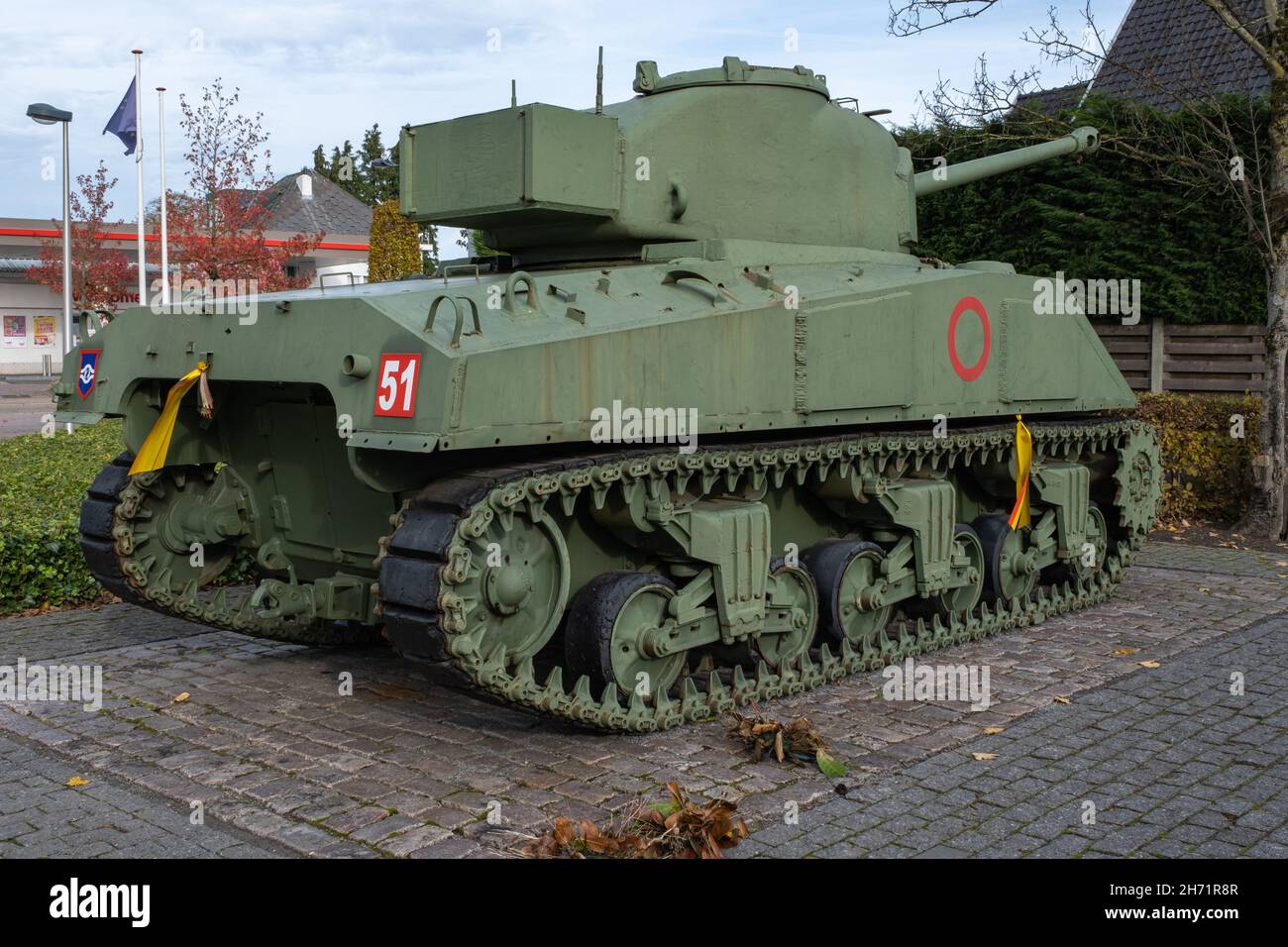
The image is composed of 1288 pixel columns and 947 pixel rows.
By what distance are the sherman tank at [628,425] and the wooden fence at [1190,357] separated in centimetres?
671

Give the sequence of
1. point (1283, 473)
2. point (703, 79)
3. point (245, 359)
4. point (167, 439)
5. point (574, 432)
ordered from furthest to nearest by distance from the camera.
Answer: point (1283, 473), point (703, 79), point (167, 439), point (245, 359), point (574, 432)

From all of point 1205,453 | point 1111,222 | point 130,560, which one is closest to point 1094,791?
point 130,560

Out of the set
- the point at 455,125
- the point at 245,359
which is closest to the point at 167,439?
the point at 245,359

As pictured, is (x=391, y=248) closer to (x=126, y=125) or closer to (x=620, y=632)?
(x=126, y=125)

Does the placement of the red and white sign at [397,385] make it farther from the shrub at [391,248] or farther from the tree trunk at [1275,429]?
the shrub at [391,248]

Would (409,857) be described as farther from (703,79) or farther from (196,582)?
(703,79)

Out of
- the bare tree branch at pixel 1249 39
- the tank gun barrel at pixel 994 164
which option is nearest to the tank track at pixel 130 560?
the tank gun barrel at pixel 994 164

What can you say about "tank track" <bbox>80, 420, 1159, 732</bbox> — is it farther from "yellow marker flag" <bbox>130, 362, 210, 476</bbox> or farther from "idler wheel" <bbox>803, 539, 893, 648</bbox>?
"yellow marker flag" <bbox>130, 362, 210, 476</bbox>

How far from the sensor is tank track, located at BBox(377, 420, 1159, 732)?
629cm

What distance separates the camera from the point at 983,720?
25.0 ft

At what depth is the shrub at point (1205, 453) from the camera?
14953 millimetres
